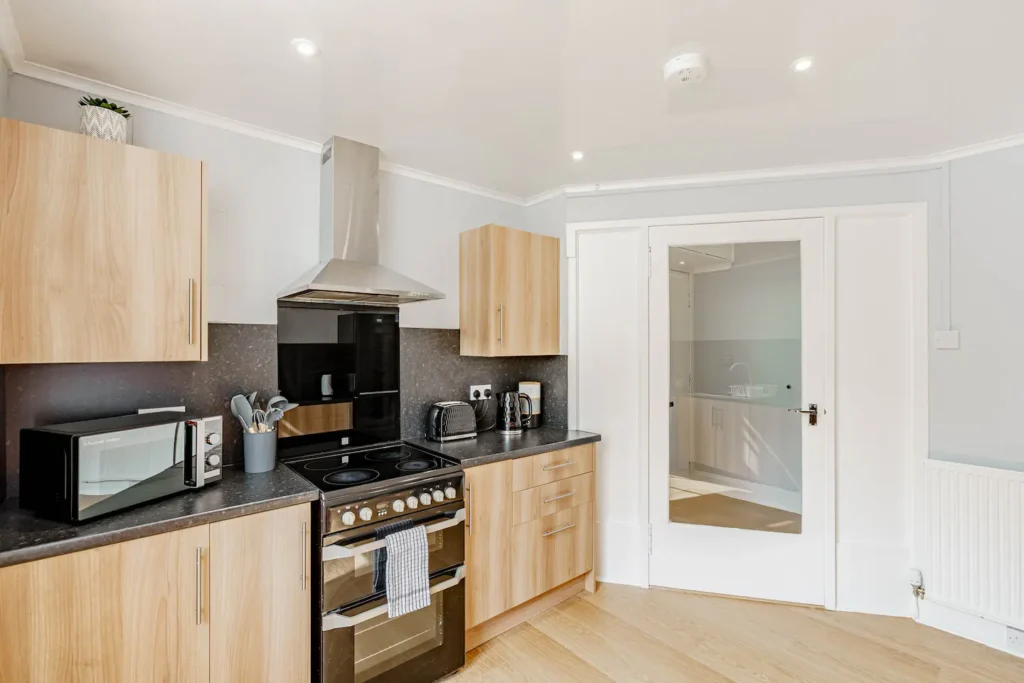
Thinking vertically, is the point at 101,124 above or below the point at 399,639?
above

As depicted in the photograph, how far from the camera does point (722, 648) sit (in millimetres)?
2295

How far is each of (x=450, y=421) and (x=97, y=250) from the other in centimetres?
171

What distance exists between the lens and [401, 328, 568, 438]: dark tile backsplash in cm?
277

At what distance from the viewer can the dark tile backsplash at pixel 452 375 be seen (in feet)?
9.07

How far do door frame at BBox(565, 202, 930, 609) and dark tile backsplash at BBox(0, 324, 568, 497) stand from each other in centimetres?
62

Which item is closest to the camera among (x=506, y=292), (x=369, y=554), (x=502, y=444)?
(x=369, y=554)

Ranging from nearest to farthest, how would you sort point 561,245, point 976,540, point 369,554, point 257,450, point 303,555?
point 303,555
point 369,554
point 257,450
point 976,540
point 561,245

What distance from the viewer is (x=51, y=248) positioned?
4.99 ft

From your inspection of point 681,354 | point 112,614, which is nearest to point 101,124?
point 112,614

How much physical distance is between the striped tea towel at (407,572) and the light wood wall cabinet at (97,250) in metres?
1.07

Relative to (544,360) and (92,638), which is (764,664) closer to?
(544,360)

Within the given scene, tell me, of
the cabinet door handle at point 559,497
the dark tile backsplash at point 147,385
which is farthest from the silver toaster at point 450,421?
the dark tile backsplash at point 147,385

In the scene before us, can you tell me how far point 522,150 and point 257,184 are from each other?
1333 mm

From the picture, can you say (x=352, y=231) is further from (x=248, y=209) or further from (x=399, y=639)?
(x=399, y=639)
